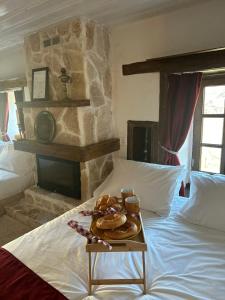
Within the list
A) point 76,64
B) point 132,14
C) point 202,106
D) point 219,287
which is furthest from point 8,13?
point 219,287

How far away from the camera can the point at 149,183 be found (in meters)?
2.19

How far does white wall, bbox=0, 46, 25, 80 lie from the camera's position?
12.1 ft

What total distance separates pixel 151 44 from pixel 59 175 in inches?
78.7

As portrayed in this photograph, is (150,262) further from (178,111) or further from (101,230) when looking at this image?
(178,111)

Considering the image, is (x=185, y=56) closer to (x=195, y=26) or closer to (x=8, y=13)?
(x=195, y=26)

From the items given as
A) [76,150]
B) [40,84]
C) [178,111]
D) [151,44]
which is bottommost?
[76,150]

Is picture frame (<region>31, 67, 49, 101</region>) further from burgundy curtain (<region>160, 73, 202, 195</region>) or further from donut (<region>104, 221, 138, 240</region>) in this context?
donut (<region>104, 221, 138, 240</region>)

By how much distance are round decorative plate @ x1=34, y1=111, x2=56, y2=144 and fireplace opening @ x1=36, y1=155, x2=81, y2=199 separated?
0.27m

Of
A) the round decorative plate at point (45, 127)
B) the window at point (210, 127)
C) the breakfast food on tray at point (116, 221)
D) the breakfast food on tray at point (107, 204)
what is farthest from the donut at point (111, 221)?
the round decorative plate at point (45, 127)

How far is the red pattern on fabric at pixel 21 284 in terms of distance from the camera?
1.17 meters

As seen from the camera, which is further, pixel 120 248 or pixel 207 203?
pixel 207 203

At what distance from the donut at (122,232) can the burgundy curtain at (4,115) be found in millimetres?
4111

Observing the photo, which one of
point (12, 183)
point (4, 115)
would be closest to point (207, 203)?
point (12, 183)

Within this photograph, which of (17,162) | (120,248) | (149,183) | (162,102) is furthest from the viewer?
(17,162)
